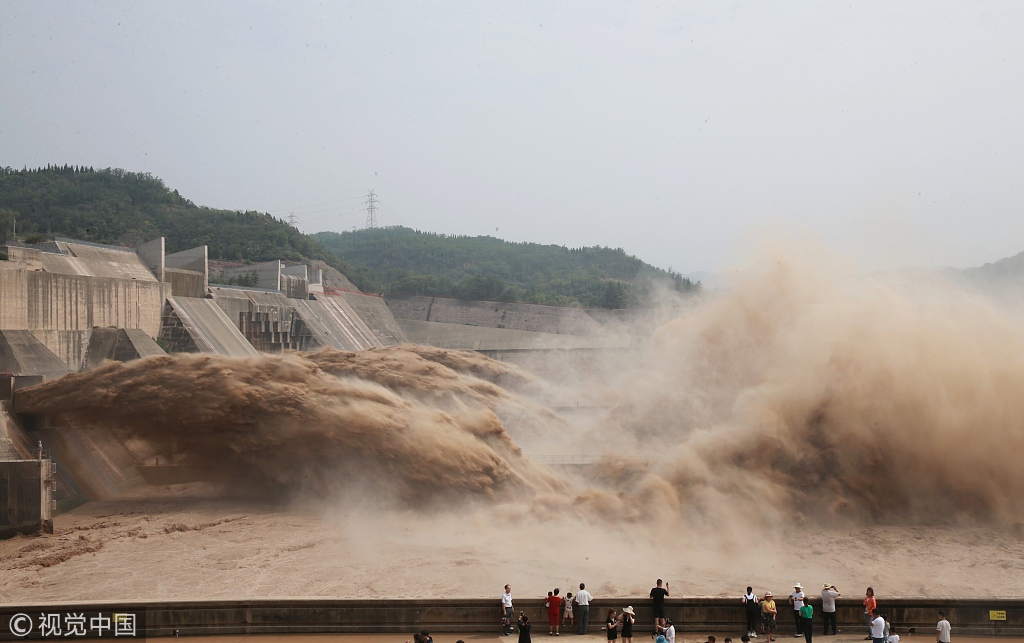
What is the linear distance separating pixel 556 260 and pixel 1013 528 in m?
146

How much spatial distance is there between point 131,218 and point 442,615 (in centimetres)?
10892

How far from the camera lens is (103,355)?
34.2m

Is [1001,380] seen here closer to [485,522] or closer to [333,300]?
[485,522]

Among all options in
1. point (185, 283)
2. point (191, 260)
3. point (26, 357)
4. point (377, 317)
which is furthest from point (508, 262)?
point (26, 357)

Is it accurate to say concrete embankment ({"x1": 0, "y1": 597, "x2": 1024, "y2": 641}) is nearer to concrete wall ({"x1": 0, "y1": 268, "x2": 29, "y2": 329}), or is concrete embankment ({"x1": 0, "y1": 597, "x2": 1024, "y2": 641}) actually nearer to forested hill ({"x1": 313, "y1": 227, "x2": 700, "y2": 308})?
concrete wall ({"x1": 0, "y1": 268, "x2": 29, "y2": 329})

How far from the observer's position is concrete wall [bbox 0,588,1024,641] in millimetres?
12406

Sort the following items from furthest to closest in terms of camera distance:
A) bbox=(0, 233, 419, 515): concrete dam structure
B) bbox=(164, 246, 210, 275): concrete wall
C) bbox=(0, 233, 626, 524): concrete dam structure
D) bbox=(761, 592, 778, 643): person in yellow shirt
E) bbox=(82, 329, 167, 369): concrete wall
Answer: bbox=(164, 246, 210, 275): concrete wall < bbox=(82, 329, 167, 369): concrete wall < bbox=(0, 233, 626, 524): concrete dam structure < bbox=(0, 233, 419, 515): concrete dam structure < bbox=(761, 592, 778, 643): person in yellow shirt

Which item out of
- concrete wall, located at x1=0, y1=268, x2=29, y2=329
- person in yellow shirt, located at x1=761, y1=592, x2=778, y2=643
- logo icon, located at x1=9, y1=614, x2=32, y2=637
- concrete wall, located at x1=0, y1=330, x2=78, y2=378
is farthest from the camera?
concrete wall, located at x1=0, y1=268, x2=29, y2=329

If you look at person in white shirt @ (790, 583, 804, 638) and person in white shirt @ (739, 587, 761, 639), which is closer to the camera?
person in white shirt @ (790, 583, 804, 638)

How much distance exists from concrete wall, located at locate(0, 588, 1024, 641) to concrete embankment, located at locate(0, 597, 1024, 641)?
0.05 ft

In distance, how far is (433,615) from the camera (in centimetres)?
1270

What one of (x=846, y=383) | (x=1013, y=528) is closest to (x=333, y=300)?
(x=846, y=383)

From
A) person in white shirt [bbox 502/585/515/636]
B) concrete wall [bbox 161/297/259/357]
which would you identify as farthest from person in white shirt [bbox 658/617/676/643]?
concrete wall [bbox 161/297/259/357]

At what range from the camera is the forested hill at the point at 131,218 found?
303 feet
